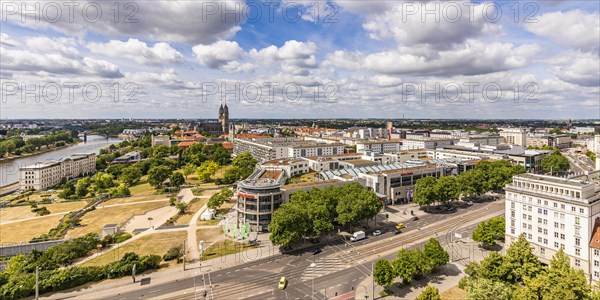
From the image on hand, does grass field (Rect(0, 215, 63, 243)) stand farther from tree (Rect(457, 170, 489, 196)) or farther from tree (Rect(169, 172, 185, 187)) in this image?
tree (Rect(457, 170, 489, 196))

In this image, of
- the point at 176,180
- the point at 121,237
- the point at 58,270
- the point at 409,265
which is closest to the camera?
the point at 409,265

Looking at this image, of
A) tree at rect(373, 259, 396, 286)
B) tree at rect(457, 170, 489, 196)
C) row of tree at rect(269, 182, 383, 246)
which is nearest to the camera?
tree at rect(373, 259, 396, 286)

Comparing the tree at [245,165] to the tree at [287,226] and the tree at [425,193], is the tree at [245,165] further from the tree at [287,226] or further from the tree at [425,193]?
the tree at [287,226]

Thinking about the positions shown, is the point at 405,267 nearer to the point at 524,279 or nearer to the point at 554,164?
the point at 524,279

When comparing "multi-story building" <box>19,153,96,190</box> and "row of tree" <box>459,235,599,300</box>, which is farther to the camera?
"multi-story building" <box>19,153,96,190</box>

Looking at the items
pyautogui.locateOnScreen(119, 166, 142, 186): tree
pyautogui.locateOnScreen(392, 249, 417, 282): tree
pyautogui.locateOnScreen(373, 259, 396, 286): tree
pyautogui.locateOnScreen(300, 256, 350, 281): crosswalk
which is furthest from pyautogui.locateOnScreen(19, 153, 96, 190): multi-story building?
pyautogui.locateOnScreen(392, 249, 417, 282): tree

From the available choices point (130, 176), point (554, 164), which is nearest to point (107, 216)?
point (130, 176)

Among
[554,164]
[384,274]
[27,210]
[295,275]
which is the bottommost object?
[295,275]
